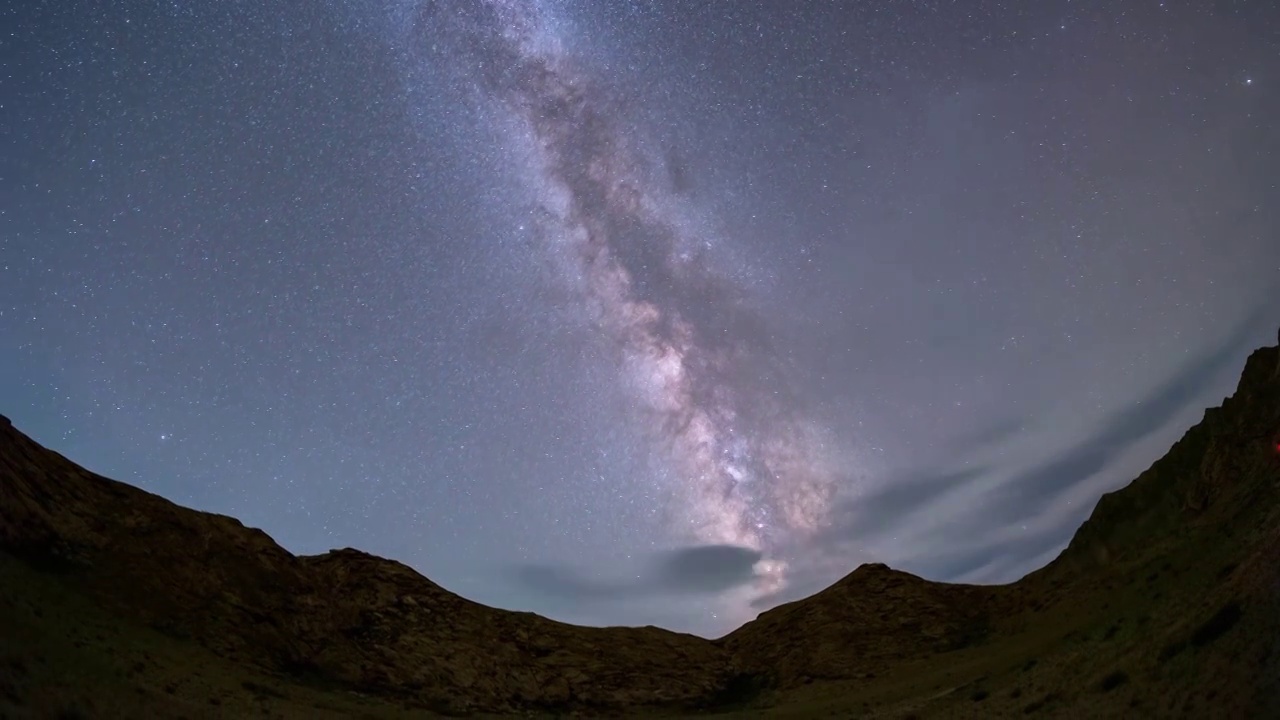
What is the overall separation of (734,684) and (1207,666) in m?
59.0

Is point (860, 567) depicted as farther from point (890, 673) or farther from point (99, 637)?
point (99, 637)

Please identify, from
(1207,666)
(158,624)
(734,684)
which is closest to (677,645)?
(734,684)

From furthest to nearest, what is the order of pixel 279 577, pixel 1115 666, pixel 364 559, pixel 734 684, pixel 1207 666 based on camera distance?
pixel 734 684, pixel 364 559, pixel 279 577, pixel 1115 666, pixel 1207 666

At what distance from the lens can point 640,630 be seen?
7481 cm

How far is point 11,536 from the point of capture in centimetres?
3275

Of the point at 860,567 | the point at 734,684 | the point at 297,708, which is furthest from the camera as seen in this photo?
the point at 860,567

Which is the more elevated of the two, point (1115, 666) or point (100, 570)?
point (100, 570)

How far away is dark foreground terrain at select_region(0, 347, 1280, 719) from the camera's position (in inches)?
888

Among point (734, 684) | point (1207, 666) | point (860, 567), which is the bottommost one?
point (734, 684)

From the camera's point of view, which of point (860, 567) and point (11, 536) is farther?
point (860, 567)

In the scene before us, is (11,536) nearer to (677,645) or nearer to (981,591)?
(677,645)

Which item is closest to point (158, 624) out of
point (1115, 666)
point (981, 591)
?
point (1115, 666)

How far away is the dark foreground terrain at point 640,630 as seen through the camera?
22547 mm

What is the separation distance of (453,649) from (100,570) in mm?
29197
